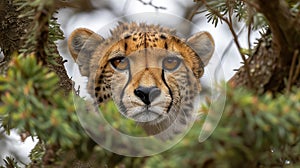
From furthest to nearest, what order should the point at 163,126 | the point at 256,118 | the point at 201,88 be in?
1. the point at 201,88
2. the point at 163,126
3. the point at 256,118

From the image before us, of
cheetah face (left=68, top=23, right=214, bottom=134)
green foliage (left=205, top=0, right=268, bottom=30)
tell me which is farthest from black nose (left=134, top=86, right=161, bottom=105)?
green foliage (left=205, top=0, right=268, bottom=30)

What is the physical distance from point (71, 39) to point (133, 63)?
0.19m

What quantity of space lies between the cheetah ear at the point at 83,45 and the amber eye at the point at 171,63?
153 millimetres

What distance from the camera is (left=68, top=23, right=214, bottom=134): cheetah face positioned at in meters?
0.84

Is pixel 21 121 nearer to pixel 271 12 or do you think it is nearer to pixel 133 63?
pixel 271 12

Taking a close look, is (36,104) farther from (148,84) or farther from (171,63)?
(171,63)

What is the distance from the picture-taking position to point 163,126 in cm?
84

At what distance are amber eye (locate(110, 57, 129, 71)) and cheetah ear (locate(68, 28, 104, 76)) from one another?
6 cm

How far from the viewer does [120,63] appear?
3.22 feet

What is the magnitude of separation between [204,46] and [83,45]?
213 millimetres

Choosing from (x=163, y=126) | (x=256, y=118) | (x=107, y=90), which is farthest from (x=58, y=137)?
(x=107, y=90)

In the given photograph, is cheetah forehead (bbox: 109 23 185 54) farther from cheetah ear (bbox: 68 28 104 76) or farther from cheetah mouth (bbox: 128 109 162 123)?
cheetah mouth (bbox: 128 109 162 123)

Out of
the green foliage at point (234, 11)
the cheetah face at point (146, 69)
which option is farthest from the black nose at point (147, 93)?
the green foliage at point (234, 11)

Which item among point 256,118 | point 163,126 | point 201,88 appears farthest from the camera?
point 201,88
